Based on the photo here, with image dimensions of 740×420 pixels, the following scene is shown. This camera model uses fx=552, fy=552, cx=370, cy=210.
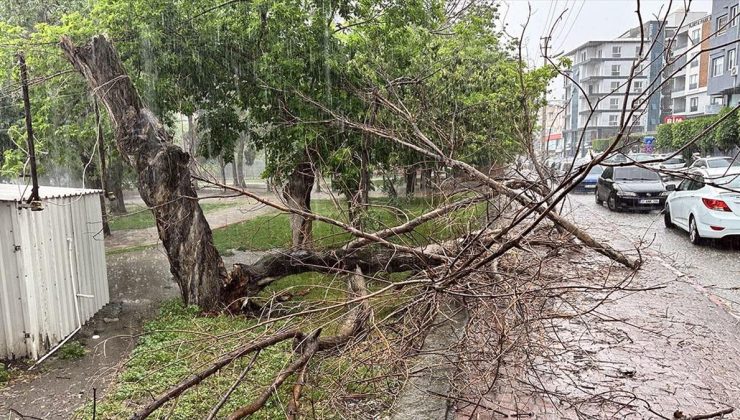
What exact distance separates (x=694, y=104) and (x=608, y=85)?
3875 cm

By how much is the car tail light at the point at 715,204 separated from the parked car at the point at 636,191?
580cm

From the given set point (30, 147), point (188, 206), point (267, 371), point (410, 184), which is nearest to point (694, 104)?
point (410, 184)

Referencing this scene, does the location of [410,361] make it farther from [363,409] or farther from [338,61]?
[338,61]

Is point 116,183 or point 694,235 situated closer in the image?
point 694,235

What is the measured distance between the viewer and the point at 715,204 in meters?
10.8

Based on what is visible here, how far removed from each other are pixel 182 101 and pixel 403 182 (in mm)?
5683

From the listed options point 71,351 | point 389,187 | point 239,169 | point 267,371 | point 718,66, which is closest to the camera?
point 267,371

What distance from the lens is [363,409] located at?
4.66 metres

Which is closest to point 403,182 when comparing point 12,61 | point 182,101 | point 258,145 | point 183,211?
point 258,145

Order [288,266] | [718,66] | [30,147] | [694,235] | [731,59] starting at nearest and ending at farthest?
[30,147]
[288,266]
[694,235]
[731,59]
[718,66]

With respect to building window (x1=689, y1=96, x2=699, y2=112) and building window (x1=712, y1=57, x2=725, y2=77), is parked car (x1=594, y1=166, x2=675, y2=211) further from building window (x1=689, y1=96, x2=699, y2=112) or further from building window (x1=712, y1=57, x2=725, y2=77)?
building window (x1=689, y1=96, x2=699, y2=112)

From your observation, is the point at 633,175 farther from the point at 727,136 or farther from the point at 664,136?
the point at 664,136

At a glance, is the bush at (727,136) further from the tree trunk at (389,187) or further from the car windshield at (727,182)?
the tree trunk at (389,187)

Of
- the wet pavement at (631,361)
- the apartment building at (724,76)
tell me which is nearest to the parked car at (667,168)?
the wet pavement at (631,361)
